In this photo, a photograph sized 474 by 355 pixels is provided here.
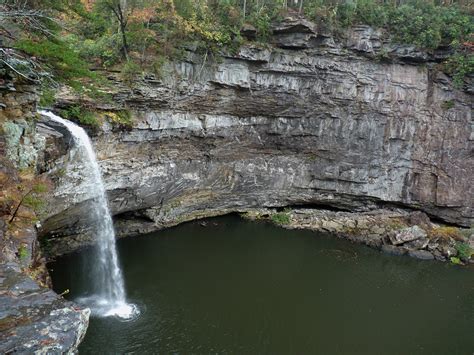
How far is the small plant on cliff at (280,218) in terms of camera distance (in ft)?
78.6

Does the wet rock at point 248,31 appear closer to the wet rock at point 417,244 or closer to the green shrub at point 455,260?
the wet rock at point 417,244

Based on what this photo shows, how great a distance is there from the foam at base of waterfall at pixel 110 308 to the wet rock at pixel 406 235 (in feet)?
50.0

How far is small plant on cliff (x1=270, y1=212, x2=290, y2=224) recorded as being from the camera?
23953mm

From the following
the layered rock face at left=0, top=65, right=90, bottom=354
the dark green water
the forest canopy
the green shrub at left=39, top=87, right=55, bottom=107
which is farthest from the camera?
→ the forest canopy

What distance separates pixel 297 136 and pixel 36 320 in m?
20.1

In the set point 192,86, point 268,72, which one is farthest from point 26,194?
point 268,72

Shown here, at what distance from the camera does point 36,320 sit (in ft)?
14.8

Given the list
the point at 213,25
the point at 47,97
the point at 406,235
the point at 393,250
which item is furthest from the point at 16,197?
the point at 406,235

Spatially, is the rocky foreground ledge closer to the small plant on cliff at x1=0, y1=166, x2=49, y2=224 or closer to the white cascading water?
the small plant on cliff at x1=0, y1=166, x2=49, y2=224

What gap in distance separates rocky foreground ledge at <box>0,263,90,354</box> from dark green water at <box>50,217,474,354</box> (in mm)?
7986

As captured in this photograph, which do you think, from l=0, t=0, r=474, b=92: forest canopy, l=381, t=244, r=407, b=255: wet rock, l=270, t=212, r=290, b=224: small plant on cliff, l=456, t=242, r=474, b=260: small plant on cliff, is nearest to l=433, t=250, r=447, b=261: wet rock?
l=456, t=242, r=474, b=260: small plant on cliff

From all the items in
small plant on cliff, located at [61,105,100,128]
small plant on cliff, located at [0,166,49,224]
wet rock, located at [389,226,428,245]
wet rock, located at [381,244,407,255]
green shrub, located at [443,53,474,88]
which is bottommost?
wet rock, located at [381,244,407,255]

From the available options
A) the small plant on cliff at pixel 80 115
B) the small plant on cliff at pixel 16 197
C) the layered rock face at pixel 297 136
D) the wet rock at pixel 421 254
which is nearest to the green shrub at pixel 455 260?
the wet rock at pixel 421 254

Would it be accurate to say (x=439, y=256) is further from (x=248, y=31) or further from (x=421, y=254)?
(x=248, y=31)
